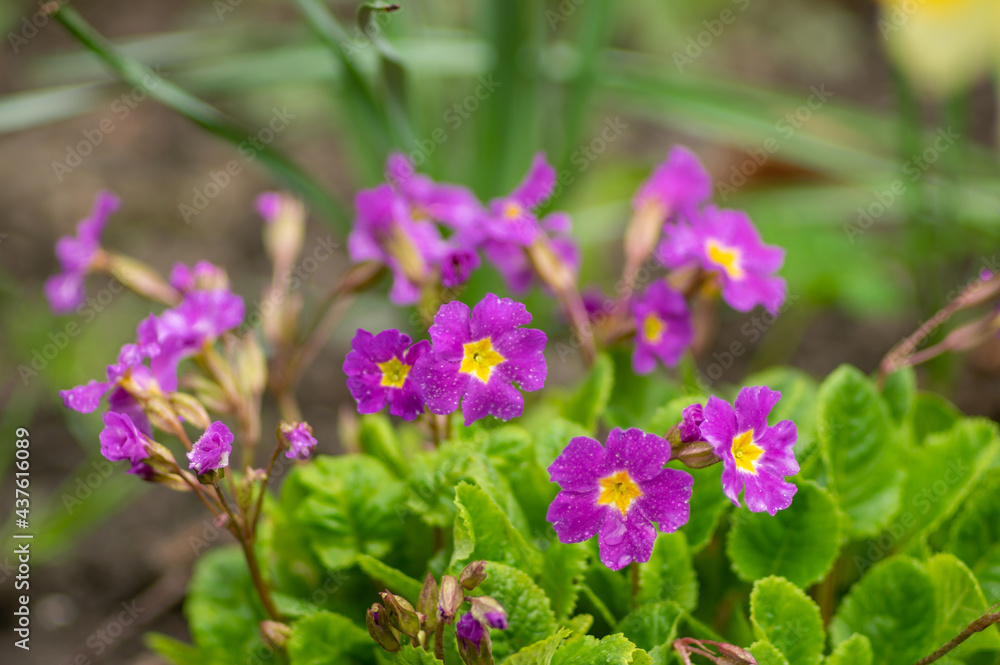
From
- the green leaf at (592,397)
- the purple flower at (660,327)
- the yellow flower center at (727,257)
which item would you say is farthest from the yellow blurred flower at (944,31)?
the green leaf at (592,397)

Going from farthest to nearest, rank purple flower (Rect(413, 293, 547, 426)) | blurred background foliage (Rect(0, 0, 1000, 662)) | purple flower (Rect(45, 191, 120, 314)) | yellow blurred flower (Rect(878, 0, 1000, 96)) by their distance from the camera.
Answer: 1. yellow blurred flower (Rect(878, 0, 1000, 96))
2. blurred background foliage (Rect(0, 0, 1000, 662))
3. purple flower (Rect(45, 191, 120, 314))
4. purple flower (Rect(413, 293, 547, 426))

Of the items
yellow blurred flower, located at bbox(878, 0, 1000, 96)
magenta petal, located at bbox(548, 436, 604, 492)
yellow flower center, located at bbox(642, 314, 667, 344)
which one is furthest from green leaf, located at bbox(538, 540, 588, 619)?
yellow blurred flower, located at bbox(878, 0, 1000, 96)

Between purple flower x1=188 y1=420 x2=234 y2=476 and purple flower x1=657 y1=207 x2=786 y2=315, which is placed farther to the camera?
purple flower x1=657 y1=207 x2=786 y2=315

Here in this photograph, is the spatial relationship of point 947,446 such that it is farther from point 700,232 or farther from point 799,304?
point 799,304

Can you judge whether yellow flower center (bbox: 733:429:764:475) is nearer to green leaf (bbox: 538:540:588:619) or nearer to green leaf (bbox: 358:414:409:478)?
green leaf (bbox: 538:540:588:619)

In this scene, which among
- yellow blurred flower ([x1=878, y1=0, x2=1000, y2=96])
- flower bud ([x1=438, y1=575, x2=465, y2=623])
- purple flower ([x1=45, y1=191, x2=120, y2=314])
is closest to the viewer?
flower bud ([x1=438, y1=575, x2=465, y2=623])

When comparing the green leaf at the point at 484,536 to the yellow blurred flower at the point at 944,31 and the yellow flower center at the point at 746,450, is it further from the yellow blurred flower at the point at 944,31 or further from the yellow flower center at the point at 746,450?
the yellow blurred flower at the point at 944,31
